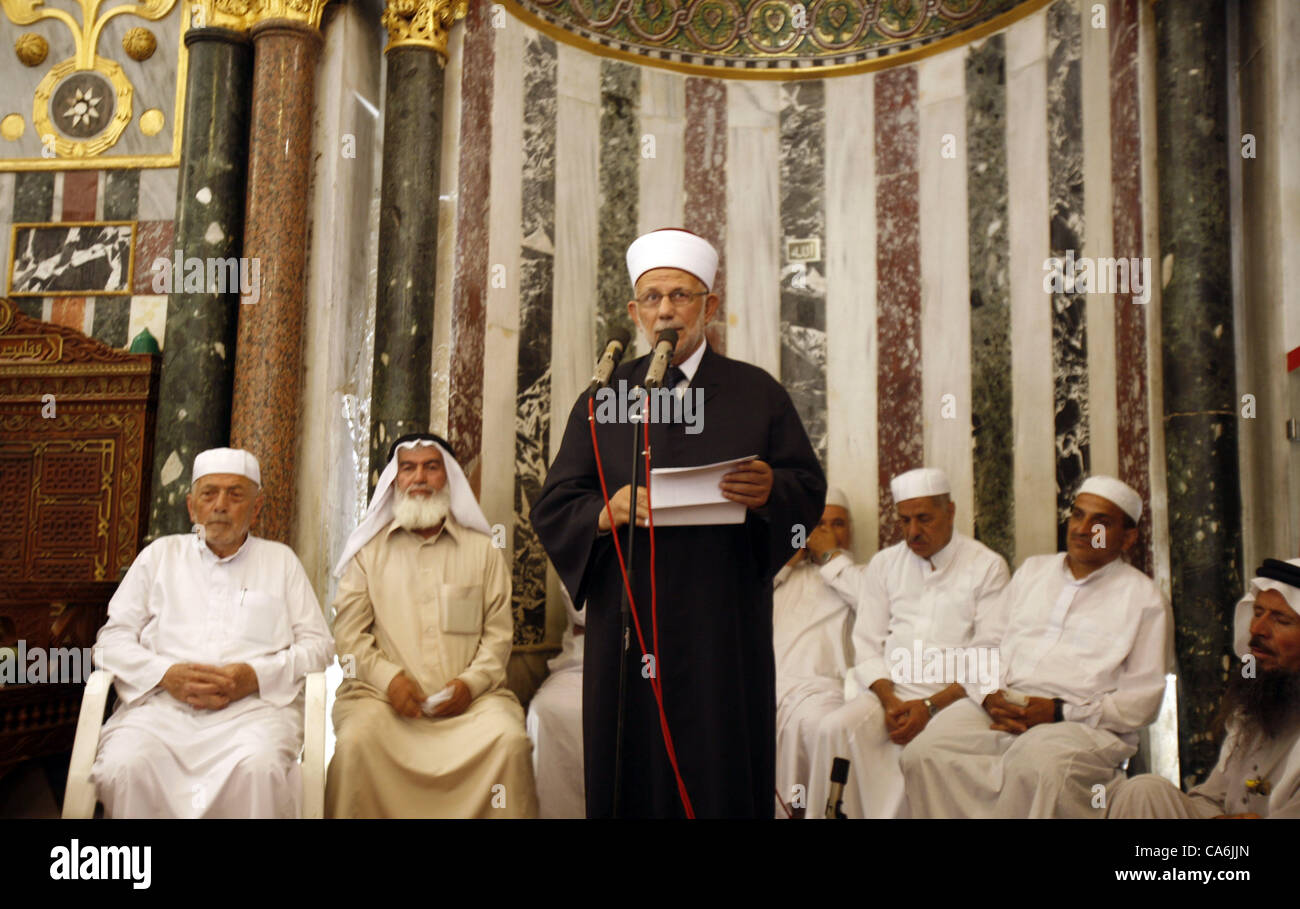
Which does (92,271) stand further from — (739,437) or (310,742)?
(739,437)

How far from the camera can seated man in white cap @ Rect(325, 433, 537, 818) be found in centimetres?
384

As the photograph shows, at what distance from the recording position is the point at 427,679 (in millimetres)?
4227

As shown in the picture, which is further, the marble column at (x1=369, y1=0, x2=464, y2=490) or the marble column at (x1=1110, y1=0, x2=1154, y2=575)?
the marble column at (x1=369, y1=0, x2=464, y2=490)

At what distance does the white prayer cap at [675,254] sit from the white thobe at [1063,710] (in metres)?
1.82

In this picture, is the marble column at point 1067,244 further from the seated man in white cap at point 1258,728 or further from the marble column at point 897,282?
the seated man in white cap at point 1258,728

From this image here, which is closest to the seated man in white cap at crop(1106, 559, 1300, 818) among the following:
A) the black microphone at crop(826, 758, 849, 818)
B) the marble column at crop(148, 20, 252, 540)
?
the black microphone at crop(826, 758, 849, 818)

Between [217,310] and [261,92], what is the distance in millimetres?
955

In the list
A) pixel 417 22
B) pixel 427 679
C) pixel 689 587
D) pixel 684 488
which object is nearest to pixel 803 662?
pixel 427 679

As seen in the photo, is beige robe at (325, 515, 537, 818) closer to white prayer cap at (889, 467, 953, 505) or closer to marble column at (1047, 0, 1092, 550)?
white prayer cap at (889, 467, 953, 505)

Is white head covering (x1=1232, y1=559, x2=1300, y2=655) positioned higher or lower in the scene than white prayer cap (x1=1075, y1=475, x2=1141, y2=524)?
lower

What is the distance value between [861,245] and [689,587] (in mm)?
3124

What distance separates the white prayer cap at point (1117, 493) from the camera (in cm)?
429

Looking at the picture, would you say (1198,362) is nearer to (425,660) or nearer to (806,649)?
(806,649)

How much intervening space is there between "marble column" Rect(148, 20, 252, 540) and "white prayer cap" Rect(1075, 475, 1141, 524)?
3.48 m
